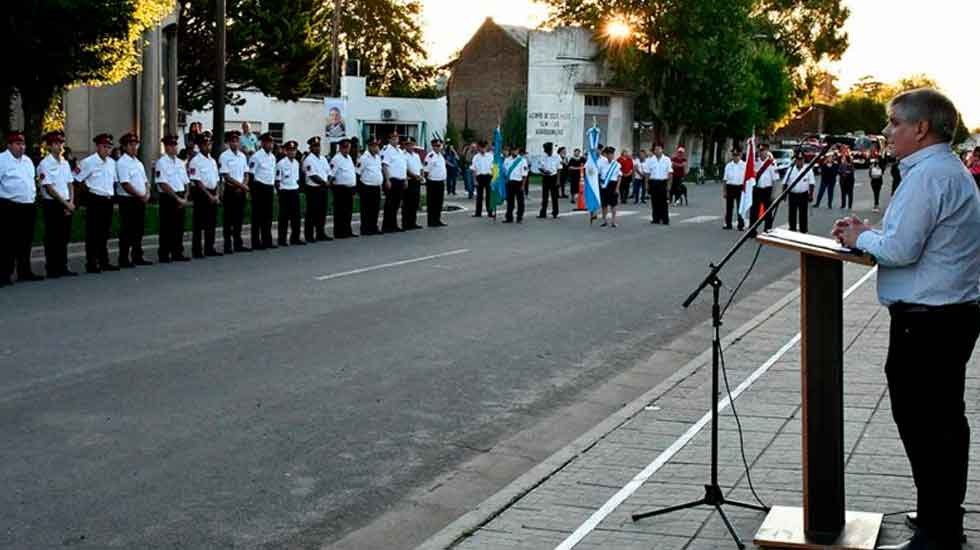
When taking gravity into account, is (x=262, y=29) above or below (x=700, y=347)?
above

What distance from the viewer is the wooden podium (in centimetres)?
544

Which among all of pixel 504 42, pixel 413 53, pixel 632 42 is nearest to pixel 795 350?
pixel 632 42

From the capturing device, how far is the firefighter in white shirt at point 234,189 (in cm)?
2078

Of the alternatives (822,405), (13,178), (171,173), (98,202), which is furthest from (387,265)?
(822,405)

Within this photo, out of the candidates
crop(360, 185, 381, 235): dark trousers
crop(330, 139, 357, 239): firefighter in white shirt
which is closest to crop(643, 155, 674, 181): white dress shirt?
crop(360, 185, 381, 235): dark trousers

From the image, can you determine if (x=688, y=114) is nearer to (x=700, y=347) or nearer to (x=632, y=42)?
(x=632, y=42)

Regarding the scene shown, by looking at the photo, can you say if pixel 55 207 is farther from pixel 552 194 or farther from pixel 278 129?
pixel 278 129

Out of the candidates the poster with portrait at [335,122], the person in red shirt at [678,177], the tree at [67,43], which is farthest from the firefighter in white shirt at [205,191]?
the person in red shirt at [678,177]

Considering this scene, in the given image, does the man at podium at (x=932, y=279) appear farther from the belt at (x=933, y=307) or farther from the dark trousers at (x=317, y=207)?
the dark trousers at (x=317, y=207)

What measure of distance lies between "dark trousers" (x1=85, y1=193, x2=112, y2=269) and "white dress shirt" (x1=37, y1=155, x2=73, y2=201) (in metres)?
0.58

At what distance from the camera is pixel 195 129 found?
2619cm

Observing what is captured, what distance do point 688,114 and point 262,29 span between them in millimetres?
24769

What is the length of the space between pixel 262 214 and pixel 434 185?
20.4 feet

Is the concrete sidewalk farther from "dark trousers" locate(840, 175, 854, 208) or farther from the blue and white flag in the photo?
"dark trousers" locate(840, 175, 854, 208)
